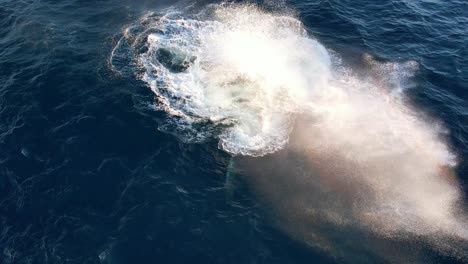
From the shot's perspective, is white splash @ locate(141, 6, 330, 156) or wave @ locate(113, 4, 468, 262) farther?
white splash @ locate(141, 6, 330, 156)

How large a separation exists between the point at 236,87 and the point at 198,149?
43.0ft

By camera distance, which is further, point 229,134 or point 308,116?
point 308,116

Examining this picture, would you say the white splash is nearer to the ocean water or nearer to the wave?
the wave

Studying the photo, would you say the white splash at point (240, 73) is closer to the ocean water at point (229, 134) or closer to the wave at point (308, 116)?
the wave at point (308, 116)

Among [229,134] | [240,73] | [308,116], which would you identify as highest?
[240,73]

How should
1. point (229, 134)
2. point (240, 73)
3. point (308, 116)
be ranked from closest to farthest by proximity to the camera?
point (229, 134)
point (308, 116)
point (240, 73)

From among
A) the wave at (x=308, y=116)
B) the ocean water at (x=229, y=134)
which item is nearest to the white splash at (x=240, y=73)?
the wave at (x=308, y=116)

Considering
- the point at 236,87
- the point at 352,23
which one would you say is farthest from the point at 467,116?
the point at 236,87

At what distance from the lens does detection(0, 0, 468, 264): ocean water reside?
44406 mm

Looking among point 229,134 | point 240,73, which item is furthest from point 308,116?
point 240,73

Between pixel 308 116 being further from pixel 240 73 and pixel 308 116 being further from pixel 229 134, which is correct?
pixel 240 73

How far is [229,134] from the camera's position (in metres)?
53.6

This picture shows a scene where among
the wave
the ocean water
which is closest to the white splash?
the wave

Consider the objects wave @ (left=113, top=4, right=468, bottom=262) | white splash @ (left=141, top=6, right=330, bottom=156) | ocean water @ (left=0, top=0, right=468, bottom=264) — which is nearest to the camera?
ocean water @ (left=0, top=0, right=468, bottom=264)
